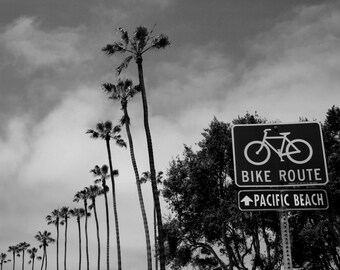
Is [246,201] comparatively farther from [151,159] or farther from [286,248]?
[151,159]

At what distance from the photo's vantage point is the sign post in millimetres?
5730

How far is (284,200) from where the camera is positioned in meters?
5.77

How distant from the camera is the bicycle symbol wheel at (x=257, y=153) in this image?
18.8 feet

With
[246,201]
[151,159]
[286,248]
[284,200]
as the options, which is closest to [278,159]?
[284,200]

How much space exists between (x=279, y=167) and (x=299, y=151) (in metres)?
0.35

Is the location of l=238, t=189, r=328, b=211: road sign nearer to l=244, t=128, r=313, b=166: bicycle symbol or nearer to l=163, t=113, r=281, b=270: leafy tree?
l=244, t=128, r=313, b=166: bicycle symbol

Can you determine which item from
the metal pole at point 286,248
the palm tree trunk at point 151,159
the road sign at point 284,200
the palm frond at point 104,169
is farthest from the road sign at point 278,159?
the palm frond at point 104,169

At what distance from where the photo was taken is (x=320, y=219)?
30781 mm

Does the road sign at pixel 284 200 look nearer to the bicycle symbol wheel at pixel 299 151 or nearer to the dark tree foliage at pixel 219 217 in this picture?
the bicycle symbol wheel at pixel 299 151

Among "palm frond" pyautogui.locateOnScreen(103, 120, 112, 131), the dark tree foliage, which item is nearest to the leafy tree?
the dark tree foliage

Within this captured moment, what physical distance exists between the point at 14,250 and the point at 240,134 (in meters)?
150

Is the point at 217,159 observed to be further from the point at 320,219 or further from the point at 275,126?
the point at 275,126

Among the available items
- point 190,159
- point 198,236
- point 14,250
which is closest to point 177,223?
point 198,236

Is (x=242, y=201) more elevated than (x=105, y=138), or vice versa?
(x=105, y=138)
